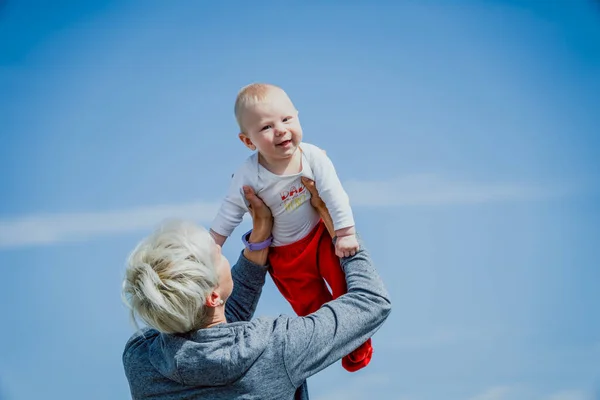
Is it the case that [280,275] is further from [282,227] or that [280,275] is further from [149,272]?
[149,272]

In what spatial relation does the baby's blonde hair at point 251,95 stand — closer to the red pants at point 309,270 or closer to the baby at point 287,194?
the baby at point 287,194

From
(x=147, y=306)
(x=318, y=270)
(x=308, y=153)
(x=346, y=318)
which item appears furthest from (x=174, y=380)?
(x=308, y=153)

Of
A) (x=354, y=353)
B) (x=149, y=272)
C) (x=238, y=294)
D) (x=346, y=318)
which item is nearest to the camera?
(x=149, y=272)

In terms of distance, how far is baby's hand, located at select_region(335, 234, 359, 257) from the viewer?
2893 millimetres

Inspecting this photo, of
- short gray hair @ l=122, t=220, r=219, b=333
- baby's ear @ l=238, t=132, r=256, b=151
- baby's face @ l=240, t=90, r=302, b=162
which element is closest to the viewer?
short gray hair @ l=122, t=220, r=219, b=333

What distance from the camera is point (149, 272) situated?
92.7 inches

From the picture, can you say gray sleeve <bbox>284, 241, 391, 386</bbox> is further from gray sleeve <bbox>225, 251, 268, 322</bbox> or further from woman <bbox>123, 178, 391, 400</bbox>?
gray sleeve <bbox>225, 251, 268, 322</bbox>

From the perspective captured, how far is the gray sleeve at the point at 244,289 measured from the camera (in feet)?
10.00

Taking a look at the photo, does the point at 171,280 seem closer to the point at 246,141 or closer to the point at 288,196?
the point at 288,196

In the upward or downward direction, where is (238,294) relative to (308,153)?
downward

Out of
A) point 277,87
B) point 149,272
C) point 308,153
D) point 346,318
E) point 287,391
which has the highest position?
point 277,87

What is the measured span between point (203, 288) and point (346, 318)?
Result: 582 millimetres

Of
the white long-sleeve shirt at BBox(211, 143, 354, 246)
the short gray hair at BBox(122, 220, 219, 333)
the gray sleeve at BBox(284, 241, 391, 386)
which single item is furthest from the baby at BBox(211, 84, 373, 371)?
the short gray hair at BBox(122, 220, 219, 333)

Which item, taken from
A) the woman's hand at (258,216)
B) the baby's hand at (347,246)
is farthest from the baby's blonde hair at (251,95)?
the baby's hand at (347,246)
